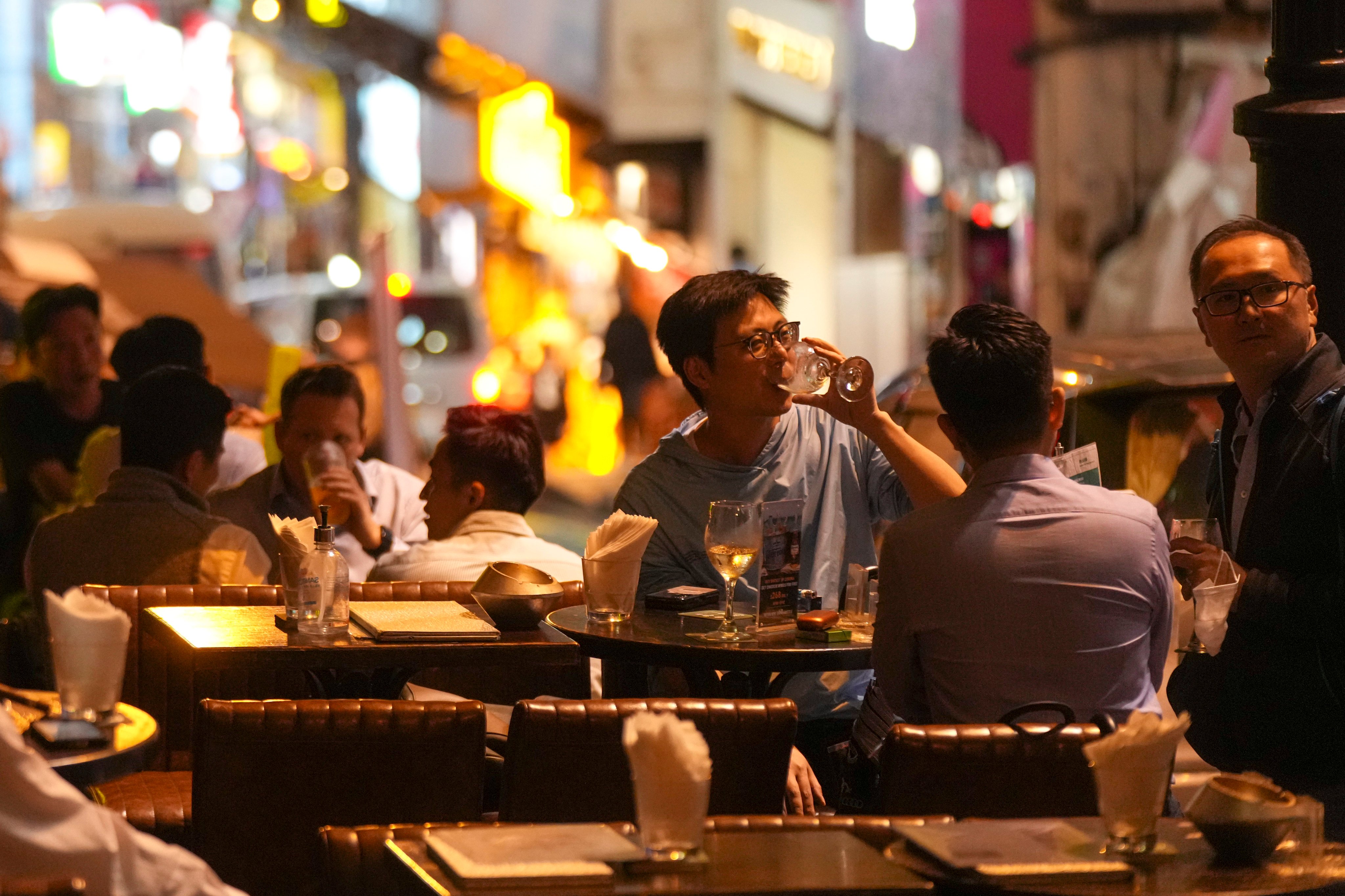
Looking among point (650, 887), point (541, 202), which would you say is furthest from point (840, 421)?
point (541, 202)

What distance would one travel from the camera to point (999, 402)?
9.62ft

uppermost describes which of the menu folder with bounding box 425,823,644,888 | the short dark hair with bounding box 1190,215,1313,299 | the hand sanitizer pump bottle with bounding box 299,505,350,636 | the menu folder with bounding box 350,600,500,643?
the short dark hair with bounding box 1190,215,1313,299

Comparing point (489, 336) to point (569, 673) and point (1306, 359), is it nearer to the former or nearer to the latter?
point (569, 673)

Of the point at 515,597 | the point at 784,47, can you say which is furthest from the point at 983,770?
the point at 784,47

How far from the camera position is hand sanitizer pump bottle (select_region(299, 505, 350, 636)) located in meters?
3.41

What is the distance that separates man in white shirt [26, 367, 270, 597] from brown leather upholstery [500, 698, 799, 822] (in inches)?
76.8

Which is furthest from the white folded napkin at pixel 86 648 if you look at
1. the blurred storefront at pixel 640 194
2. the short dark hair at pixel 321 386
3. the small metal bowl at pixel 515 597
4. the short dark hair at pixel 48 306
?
the blurred storefront at pixel 640 194

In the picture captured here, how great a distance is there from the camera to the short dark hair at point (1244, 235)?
3.55 m

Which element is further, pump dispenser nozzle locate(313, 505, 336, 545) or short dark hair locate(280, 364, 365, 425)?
short dark hair locate(280, 364, 365, 425)

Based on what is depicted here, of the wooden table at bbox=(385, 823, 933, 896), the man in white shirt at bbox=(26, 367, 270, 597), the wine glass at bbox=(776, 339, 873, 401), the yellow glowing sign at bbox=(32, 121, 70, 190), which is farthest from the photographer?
the yellow glowing sign at bbox=(32, 121, 70, 190)

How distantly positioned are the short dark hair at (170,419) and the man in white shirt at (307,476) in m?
0.52

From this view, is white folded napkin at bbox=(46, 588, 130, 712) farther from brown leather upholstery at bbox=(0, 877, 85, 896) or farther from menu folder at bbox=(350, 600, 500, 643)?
menu folder at bbox=(350, 600, 500, 643)

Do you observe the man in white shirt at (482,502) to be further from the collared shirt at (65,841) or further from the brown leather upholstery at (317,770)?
the collared shirt at (65,841)

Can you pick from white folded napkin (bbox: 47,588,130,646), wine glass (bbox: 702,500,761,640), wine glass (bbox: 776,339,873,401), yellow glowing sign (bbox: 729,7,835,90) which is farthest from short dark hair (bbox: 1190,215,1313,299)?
yellow glowing sign (bbox: 729,7,835,90)
